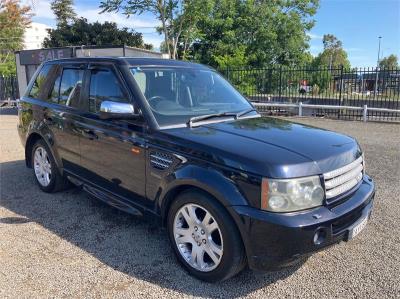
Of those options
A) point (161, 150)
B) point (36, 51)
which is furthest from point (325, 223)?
point (36, 51)

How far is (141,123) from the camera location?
352 cm

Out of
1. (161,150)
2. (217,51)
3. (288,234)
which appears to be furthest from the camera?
(217,51)

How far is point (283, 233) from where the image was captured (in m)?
2.64

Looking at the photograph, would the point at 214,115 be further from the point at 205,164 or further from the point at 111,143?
the point at 111,143

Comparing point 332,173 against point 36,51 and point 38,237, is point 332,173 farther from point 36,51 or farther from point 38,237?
point 36,51

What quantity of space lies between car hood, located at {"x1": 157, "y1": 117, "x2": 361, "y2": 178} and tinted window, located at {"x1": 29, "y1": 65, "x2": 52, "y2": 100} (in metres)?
2.88

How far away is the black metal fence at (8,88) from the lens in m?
23.2

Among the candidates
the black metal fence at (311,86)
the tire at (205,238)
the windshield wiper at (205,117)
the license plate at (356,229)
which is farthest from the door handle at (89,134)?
the black metal fence at (311,86)

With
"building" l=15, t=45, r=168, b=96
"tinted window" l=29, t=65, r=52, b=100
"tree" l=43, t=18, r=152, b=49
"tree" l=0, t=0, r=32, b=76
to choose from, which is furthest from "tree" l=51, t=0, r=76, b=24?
"tinted window" l=29, t=65, r=52, b=100

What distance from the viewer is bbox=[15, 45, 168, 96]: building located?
15.8 metres

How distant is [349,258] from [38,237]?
125 inches

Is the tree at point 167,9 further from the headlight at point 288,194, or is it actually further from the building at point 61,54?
the headlight at point 288,194

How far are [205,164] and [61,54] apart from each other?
15.6 m

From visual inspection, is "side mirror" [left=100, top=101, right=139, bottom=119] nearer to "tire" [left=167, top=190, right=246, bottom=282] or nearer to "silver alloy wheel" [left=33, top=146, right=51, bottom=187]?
"tire" [left=167, top=190, right=246, bottom=282]
